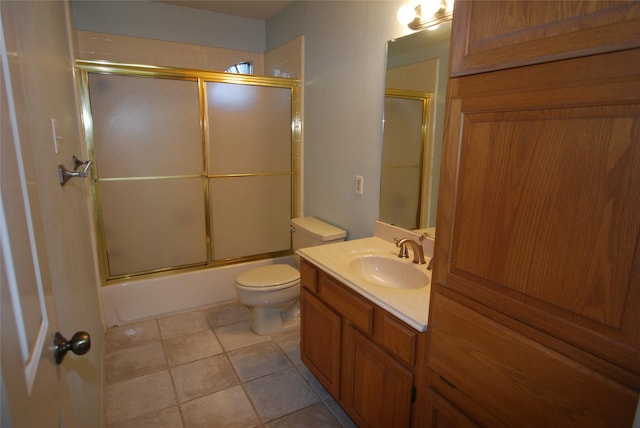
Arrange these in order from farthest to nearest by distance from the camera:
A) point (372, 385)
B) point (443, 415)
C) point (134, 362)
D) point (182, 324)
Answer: point (182, 324)
point (134, 362)
point (372, 385)
point (443, 415)

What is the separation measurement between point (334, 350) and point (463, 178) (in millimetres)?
1120

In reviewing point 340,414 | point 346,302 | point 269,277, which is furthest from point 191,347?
point 346,302

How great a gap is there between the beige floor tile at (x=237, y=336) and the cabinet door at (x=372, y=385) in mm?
954

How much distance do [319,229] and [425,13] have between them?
145 cm

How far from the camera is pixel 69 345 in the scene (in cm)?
74

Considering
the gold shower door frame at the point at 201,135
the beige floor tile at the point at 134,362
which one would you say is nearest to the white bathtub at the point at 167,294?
the gold shower door frame at the point at 201,135

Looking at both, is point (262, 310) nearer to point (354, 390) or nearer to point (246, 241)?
point (246, 241)

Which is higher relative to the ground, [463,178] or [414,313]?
[463,178]

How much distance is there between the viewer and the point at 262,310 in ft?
8.27

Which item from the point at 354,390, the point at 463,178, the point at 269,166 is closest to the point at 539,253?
the point at 463,178

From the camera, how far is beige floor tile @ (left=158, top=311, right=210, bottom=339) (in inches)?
102

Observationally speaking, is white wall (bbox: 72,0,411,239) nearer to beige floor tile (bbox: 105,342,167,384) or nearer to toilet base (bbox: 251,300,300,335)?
toilet base (bbox: 251,300,300,335)

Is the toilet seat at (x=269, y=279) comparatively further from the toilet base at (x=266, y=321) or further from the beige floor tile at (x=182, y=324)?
the beige floor tile at (x=182, y=324)

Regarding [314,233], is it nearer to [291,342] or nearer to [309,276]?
[309,276]
